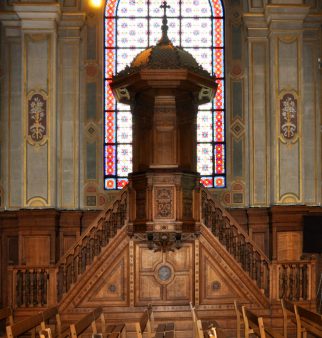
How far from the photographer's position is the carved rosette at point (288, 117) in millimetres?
17156

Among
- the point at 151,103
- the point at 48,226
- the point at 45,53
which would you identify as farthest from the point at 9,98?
the point at 151,103

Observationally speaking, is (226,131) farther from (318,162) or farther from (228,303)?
(228,303)

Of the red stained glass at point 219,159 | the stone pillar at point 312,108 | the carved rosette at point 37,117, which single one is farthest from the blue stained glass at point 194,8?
the carved rosette at point 37,117

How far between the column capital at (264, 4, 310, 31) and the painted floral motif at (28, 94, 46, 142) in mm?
5263

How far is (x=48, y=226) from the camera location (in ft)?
55.4

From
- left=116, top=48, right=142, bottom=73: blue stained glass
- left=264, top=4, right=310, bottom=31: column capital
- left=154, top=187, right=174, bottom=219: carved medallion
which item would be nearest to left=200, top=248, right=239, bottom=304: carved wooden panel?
left=154, top=187, right=174, bottom=219: carved medallion

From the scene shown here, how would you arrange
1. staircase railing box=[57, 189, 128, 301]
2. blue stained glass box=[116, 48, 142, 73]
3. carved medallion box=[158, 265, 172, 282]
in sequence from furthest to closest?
blue stained glass box=[116, 48, 142, 73] < staircase railing box=[57, 189, 128, 301] < carved medallion box=[158, 265, 172, 282]

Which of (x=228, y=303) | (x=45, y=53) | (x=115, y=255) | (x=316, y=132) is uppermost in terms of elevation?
(x=45, y=53)

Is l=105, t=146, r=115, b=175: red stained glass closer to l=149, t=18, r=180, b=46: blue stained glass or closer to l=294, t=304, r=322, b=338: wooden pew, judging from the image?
l=149, t=18, r=180, b=46: blue stained glass

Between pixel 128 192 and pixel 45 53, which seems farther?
pixel 45 53

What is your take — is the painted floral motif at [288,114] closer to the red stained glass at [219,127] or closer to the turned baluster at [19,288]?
the red stained glass at [219,127]

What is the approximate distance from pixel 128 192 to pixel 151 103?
1.67m

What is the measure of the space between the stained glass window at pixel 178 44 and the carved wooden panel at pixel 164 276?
3887mm

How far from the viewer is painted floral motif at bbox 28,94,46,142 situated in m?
17.0
